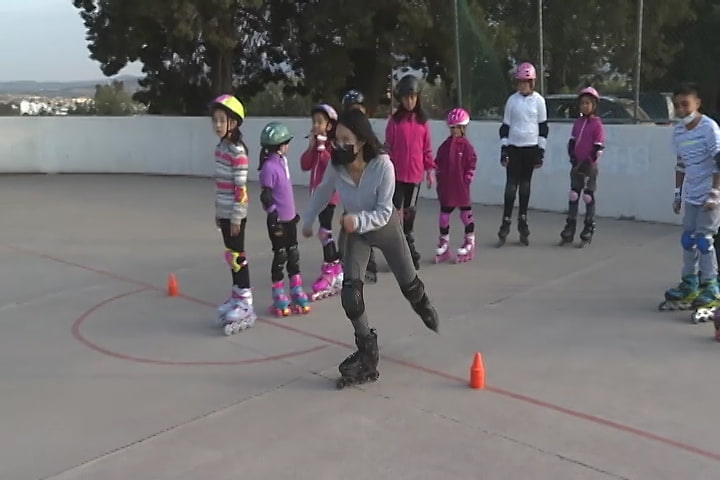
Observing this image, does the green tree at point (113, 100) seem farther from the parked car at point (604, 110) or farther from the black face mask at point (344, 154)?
the black face mask at point (344, 154)

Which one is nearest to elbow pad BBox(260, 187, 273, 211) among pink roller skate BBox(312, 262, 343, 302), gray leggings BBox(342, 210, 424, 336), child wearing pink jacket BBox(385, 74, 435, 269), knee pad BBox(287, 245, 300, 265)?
knee pad BBox(287, 245, 300, 265)

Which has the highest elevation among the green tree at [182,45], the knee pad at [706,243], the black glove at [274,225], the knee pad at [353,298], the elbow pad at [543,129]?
the green tree at [182,45]

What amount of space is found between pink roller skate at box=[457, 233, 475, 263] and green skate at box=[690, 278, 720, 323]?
2.56 m

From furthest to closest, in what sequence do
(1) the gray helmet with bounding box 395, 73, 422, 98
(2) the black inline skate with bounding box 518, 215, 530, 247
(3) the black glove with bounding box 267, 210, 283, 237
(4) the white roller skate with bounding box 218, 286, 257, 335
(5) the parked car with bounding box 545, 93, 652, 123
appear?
(5) the parked car with bounding box 545, 93, 652, 123, (2) the black inline skate with bounding box 518, 215, 530, 247, (1) the gray helmet with bounding box 395, 73, 422, 98, (3) the black glove with bounding box 267, 210, 283, 237, (4) the white roller skate with bounding box 218, 286, 257, 335

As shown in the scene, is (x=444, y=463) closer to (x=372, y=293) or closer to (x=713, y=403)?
(x=713, y=403)

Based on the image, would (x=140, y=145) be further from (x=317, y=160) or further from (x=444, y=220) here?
(x=317, y=160)

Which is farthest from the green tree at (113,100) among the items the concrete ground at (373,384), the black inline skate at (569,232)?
the black inline skate at (569,232)

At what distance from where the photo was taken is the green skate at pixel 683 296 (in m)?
6.18

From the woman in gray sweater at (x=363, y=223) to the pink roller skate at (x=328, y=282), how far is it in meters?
1.88

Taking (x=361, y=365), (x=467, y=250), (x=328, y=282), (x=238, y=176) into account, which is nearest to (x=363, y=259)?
(x=361, y=365)

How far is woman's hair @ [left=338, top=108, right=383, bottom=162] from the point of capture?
4.65 meters

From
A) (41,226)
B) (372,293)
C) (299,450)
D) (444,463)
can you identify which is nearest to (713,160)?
(372,293)

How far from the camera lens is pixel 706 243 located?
19.4 ft

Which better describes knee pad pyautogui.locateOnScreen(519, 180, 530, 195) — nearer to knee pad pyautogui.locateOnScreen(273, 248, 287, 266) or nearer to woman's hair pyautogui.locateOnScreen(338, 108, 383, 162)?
knee pad pyautogui.locateOnScreen(273, 248, 287, 266)
